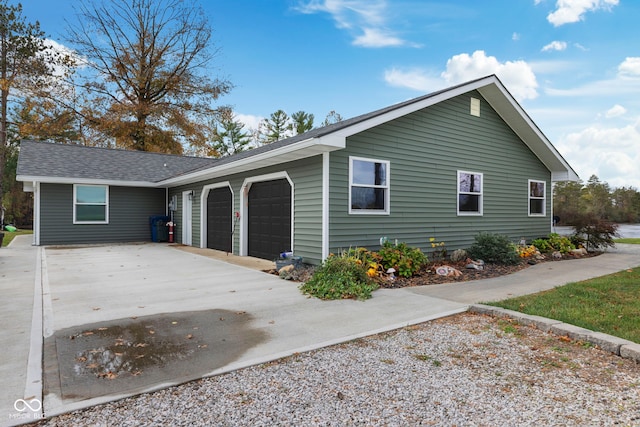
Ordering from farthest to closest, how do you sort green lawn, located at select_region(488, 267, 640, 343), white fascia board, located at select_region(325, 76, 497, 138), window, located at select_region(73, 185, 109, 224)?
window, located at select_region(73, 185, 109, 224)
white fascia board, located at select_region(325, 76, 497, 138)
green lawn, located at select_region(488, 267, 640, 343)

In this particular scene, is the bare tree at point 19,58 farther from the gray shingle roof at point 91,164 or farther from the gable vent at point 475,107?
the gable vent at point 475,107

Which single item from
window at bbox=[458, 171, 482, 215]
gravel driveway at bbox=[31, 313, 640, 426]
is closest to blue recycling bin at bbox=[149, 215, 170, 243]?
window at bbox=[458, 171, 482, 215]

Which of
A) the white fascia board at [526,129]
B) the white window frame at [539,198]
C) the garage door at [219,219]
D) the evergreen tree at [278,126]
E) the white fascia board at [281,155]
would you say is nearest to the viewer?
the white fascia board at [281,155]

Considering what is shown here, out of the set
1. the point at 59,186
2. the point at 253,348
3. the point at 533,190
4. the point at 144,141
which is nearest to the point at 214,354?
the point at 253,348

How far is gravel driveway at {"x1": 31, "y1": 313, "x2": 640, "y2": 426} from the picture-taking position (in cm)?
235

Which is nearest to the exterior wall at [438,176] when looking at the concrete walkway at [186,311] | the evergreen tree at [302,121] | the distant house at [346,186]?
the distant house at [346,186]

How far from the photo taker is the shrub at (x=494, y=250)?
8.91 m

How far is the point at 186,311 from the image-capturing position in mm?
4859

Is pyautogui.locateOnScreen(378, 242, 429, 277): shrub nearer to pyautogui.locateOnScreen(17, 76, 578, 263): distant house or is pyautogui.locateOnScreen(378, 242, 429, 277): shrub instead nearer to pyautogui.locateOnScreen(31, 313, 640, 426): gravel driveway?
pyautogui.locateOnScreen(17, 76, 578, 263): distant house

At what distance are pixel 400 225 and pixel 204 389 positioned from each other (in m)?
6.57

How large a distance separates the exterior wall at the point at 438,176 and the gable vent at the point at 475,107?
0.39 ft

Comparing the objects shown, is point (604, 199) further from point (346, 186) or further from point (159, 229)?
point (159, 229)

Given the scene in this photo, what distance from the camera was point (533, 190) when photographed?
12.2 meters

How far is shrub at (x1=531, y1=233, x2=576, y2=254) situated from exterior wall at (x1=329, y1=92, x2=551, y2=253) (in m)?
0.57
